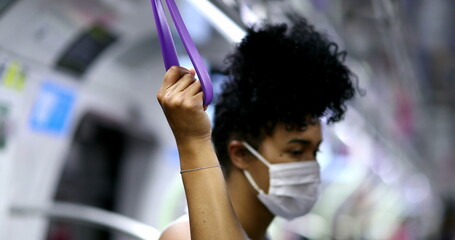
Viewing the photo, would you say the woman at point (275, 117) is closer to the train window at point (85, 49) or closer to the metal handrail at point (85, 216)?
the metal handrail at point (85, 216)

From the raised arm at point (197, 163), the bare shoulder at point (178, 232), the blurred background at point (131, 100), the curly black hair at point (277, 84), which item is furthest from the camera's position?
the blurred background at point (131, 100)

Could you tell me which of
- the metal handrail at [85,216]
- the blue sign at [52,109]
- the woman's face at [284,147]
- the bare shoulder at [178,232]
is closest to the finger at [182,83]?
the bare shoulder at [178,232]

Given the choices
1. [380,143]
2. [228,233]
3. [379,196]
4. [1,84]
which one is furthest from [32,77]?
[379,196]

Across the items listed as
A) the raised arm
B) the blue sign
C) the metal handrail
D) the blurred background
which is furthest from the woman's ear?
the blue sign

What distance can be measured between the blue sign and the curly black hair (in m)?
1.78

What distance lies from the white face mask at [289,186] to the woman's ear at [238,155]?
2 cm

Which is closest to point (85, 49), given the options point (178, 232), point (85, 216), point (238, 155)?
point (85, 216)

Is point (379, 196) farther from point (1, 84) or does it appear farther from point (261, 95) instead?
point (261, 95)

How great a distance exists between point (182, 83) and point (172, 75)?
0.02 meters

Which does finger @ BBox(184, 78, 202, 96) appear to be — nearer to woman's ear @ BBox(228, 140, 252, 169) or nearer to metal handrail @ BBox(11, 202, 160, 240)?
woman's ear @ BBox(228, 140, 252, 169)

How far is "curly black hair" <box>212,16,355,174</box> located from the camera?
1.58 meters

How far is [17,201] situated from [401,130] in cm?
468

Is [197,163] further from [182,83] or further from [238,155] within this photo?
[238,155]

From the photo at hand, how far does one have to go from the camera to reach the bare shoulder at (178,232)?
1294 mm
